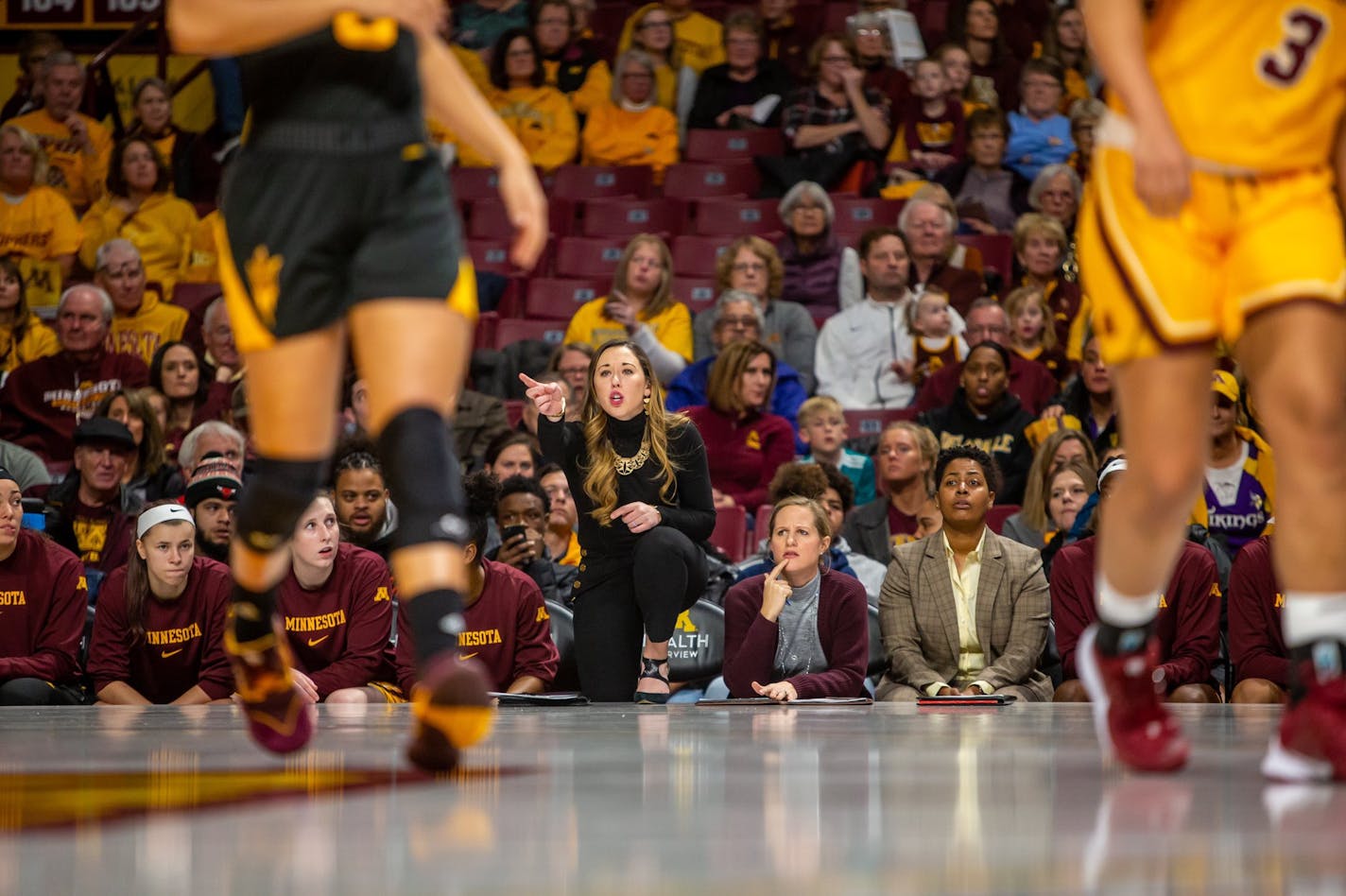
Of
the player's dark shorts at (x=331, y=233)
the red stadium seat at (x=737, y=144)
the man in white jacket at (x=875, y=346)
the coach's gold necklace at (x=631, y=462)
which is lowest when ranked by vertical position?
the coach's gold necklace at (x=631, y=462)

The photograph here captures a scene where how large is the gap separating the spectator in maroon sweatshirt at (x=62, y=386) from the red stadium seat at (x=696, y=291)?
10.9 feet

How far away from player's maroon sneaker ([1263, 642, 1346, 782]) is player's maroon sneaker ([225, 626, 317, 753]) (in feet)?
5.83

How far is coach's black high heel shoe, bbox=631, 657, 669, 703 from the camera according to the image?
22.2 feet

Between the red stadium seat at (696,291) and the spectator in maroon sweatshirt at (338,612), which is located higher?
the red stadium seat at (696,291)

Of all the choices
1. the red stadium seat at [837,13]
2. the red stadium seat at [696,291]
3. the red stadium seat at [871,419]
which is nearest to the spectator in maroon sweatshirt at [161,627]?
the red stadium seat at [871,419]

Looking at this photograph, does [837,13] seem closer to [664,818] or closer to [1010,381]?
[1010,381]

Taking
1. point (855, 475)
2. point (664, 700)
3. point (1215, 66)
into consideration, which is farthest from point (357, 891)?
point (855, 475)

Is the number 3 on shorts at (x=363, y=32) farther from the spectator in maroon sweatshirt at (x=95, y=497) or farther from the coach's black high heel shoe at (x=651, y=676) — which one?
the spectator in maroon sweatshirt at (x=95, y=497)

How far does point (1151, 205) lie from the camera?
3027mm

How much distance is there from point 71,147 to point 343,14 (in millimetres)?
9954

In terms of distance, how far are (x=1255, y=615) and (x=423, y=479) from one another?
4.52 meters

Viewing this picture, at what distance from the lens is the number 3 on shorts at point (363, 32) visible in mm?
3215

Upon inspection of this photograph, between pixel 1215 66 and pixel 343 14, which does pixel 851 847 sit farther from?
pixel 343 14

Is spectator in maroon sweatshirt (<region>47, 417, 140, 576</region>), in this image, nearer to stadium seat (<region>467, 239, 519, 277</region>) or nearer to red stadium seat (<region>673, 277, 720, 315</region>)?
red stadium seat (<region>673, 277, 720, 315</region>)
